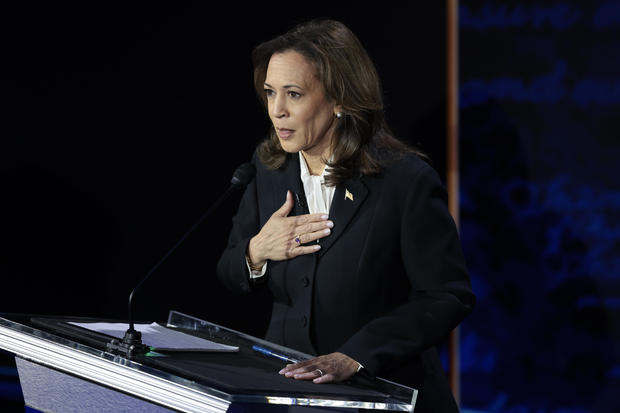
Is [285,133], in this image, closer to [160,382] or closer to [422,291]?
[422,291]

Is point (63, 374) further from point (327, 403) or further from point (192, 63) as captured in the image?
point (192, 63)

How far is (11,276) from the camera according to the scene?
3936mm

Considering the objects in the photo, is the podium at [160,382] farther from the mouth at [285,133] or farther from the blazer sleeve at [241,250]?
the mouth at [285,133]

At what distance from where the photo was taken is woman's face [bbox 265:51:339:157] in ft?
6.72

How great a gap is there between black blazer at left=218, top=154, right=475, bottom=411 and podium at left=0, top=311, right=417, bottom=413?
0.23 meters

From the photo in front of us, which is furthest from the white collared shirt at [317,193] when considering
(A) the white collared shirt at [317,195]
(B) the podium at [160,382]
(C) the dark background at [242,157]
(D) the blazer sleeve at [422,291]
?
(C) the dark background at [242,157]

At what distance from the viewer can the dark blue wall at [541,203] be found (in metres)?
3.69

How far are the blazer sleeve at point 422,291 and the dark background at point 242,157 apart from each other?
1933 millimetres

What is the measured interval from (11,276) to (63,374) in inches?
100

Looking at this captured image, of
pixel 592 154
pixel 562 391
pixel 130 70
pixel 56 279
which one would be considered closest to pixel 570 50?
pixel 592 154

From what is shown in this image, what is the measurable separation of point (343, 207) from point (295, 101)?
28cm

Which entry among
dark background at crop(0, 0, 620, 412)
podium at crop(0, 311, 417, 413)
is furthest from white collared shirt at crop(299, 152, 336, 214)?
dark background at crop(0, 0, 620, 412)

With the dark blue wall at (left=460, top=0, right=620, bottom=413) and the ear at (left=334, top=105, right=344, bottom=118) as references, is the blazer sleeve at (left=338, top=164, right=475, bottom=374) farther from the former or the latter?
the dark blue wall at (left=460, top=0, right=620, bottom=413)

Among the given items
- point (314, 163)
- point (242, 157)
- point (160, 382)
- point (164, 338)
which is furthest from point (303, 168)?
point (242, 157)
